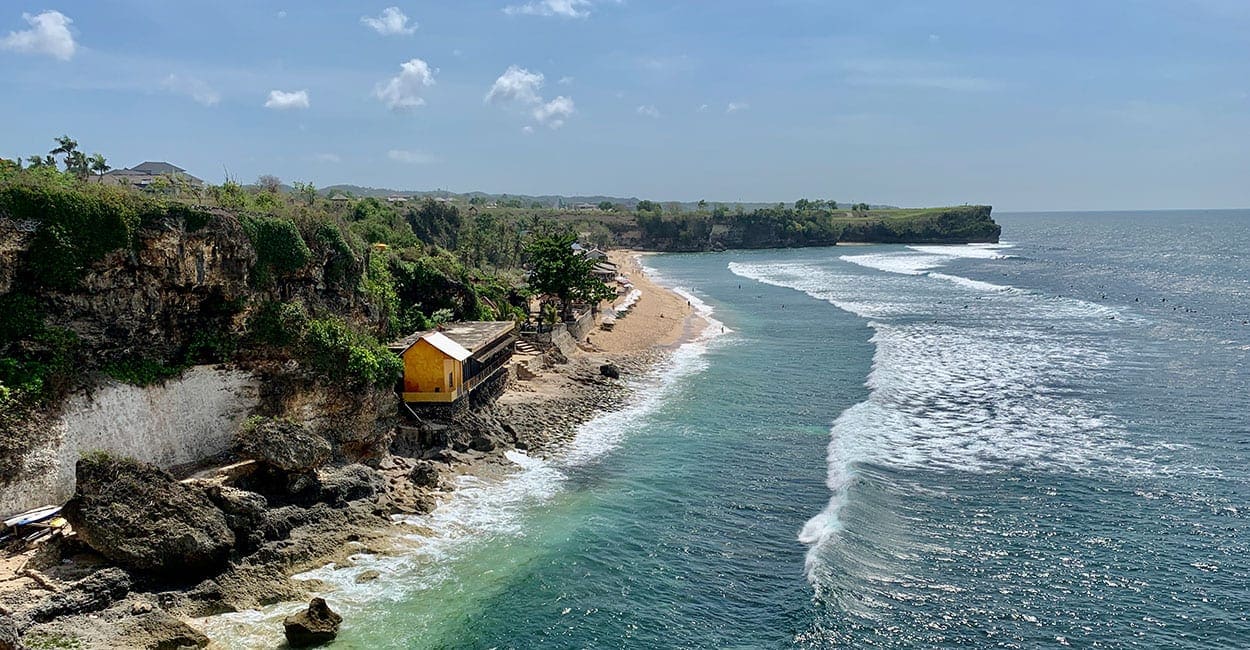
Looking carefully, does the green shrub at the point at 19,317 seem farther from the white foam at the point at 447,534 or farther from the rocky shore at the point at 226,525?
the white foam at the point at 447,534

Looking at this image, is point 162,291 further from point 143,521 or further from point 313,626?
point 313,626

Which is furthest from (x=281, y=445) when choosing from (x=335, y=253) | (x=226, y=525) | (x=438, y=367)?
(x=335, y=253)

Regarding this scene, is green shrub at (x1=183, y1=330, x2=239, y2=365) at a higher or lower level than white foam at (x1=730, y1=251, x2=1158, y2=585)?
higher

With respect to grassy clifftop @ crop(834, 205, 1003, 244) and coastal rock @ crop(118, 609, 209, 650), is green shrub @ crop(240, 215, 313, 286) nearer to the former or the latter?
coastal rock @ crop(118, 609, 209, 650)

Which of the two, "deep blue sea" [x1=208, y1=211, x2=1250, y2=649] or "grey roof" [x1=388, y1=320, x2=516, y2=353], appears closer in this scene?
"deep blue sea" [x1=208, y1=211, x2=1250, y2=649]

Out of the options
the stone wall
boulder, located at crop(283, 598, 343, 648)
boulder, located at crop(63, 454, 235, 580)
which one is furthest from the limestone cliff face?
boulder, located at crop(283, 598, 343, 648)

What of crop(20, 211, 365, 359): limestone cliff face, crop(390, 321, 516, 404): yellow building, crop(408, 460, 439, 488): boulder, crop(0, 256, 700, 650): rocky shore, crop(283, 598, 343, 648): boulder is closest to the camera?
crop(0, 256, 700, 650): rocky shore

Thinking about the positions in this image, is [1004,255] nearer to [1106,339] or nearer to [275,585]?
[1106,339]

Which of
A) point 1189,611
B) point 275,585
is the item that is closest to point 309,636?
point 275,585
